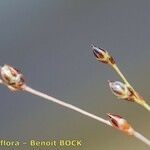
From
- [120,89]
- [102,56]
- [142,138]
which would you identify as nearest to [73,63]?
[102,56]

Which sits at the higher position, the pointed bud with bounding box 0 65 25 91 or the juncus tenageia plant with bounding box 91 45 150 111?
the pointed bud with bounding box 0 65 25 91

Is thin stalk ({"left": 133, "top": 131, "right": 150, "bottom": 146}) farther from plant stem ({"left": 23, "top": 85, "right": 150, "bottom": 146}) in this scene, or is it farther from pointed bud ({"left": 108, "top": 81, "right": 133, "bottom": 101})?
pointed bud ({"left": 108, "top": 81, "right": 133, "bottom": 101})

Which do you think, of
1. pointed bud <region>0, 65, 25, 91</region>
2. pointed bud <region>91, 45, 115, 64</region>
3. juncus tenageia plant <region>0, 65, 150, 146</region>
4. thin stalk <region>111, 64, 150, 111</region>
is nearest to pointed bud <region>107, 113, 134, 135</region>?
juncus tenageia plant <region>0, 65, 150, 146</region>

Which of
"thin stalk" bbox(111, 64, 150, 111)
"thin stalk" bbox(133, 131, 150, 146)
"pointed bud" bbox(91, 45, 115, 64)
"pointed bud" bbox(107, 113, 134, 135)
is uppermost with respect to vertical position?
"pointed bud" bbox(91, 45, 115, 64)

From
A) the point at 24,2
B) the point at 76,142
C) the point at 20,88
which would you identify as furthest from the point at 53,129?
the point at 24,2

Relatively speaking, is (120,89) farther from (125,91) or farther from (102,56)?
(102,56)

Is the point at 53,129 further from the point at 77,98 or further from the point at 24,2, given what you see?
the point at 24,2

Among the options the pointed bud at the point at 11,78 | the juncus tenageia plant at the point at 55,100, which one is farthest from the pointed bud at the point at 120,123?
the pointed bud at the point at 11,78

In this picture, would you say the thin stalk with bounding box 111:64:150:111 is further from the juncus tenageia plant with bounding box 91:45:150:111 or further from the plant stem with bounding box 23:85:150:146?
the plant stem with bounding box 23:85:150:146
